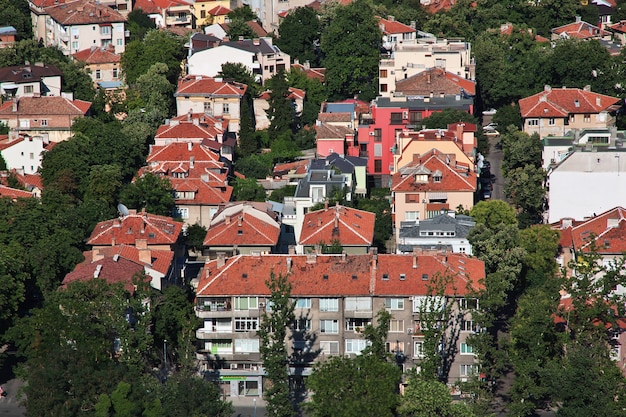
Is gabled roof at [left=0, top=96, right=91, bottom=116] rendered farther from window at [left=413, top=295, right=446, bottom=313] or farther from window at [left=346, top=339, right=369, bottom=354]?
window at [left=413, top=295, right=446, bottom=313]

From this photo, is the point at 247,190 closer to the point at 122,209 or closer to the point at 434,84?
the point at 122,209

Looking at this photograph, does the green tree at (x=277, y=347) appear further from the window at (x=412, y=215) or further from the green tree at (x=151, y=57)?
the green tree at (x=151, y=57)

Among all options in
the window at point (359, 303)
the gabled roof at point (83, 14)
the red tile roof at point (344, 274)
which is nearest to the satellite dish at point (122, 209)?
the red tile roof at point (344, 274)

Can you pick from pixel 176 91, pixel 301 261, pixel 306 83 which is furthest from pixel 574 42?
pixel 301 261

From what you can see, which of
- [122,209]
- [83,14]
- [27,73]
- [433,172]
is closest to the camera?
[122,209]

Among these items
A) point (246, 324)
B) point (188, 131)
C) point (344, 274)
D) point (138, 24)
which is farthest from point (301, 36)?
point (246, 324)

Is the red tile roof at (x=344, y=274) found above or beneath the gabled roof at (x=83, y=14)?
beneath

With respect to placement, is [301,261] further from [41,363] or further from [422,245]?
[41,363]
